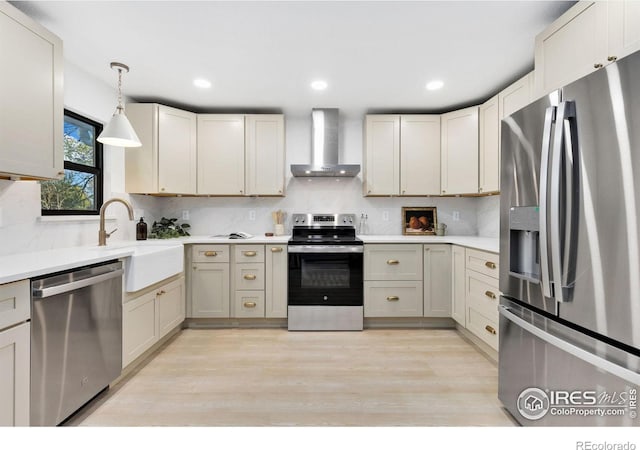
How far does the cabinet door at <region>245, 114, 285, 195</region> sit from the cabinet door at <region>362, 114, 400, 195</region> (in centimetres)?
99

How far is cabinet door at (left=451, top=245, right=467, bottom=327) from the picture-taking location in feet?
9.08

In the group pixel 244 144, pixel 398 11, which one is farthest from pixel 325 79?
pixel 244 144

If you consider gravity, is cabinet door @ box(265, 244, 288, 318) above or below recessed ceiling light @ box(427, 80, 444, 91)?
below

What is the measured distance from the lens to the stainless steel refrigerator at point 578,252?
1.08 m

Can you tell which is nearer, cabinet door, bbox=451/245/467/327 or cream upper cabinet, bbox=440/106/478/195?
cabinet door, bbox=451/245/467/327

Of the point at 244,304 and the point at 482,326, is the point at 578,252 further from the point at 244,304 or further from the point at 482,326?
the point at 244,304

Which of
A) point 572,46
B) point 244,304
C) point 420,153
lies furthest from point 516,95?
point 244,304

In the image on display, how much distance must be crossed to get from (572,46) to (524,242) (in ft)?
3.78

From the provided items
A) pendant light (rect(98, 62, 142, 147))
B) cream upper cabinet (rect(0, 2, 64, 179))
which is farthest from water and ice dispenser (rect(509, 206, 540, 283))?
cream upper cabinet (rect(0, 2, 64, 179))

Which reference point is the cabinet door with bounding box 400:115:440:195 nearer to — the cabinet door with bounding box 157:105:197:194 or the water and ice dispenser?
the water and ice dispenser

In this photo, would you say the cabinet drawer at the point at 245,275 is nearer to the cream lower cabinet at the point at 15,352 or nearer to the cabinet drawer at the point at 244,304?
the cabinet drawer at the point at 244,304

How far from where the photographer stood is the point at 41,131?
1781mm
